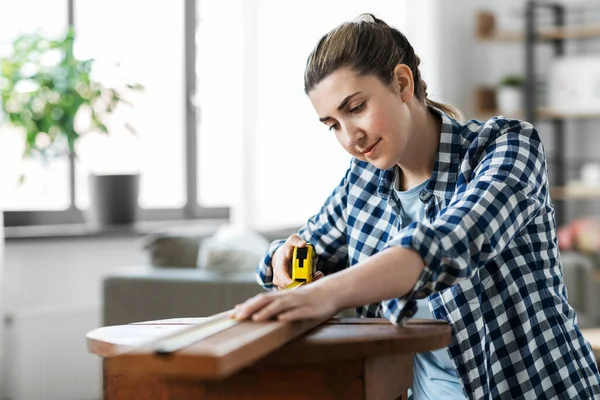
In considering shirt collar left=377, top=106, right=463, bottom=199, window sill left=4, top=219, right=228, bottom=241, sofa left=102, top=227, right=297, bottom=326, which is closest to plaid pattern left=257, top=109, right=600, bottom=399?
shirt collar left=377, top=106, right=463, bottom=199

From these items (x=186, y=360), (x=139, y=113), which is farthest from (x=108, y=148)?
(x=186, y=360)

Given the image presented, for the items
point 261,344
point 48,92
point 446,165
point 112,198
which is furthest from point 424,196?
point 112,198

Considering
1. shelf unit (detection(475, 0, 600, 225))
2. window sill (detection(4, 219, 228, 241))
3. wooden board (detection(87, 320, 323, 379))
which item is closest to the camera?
wooden board (detection(87, 320, 323, 379))

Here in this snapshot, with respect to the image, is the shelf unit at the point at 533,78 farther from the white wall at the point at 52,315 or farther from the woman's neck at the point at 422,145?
the woman's neck at the point at 422,145

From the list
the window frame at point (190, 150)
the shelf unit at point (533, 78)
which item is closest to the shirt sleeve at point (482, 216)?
the window frame at point (190, 150)

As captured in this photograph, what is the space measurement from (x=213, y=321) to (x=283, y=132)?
13.1ft

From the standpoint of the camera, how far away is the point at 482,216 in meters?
1.15

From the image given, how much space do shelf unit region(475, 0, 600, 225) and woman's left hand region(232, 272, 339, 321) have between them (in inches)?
177

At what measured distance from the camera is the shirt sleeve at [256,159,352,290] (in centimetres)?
157

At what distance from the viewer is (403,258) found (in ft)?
3.52

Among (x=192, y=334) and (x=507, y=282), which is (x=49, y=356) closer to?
(x=507, y=282)

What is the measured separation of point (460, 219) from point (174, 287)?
231 centimetres

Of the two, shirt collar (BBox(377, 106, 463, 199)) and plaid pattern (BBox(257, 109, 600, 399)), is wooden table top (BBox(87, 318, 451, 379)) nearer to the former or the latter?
plaid pattern (BBox(257, 109, 600, 399))

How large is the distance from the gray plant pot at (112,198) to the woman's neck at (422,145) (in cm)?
302
